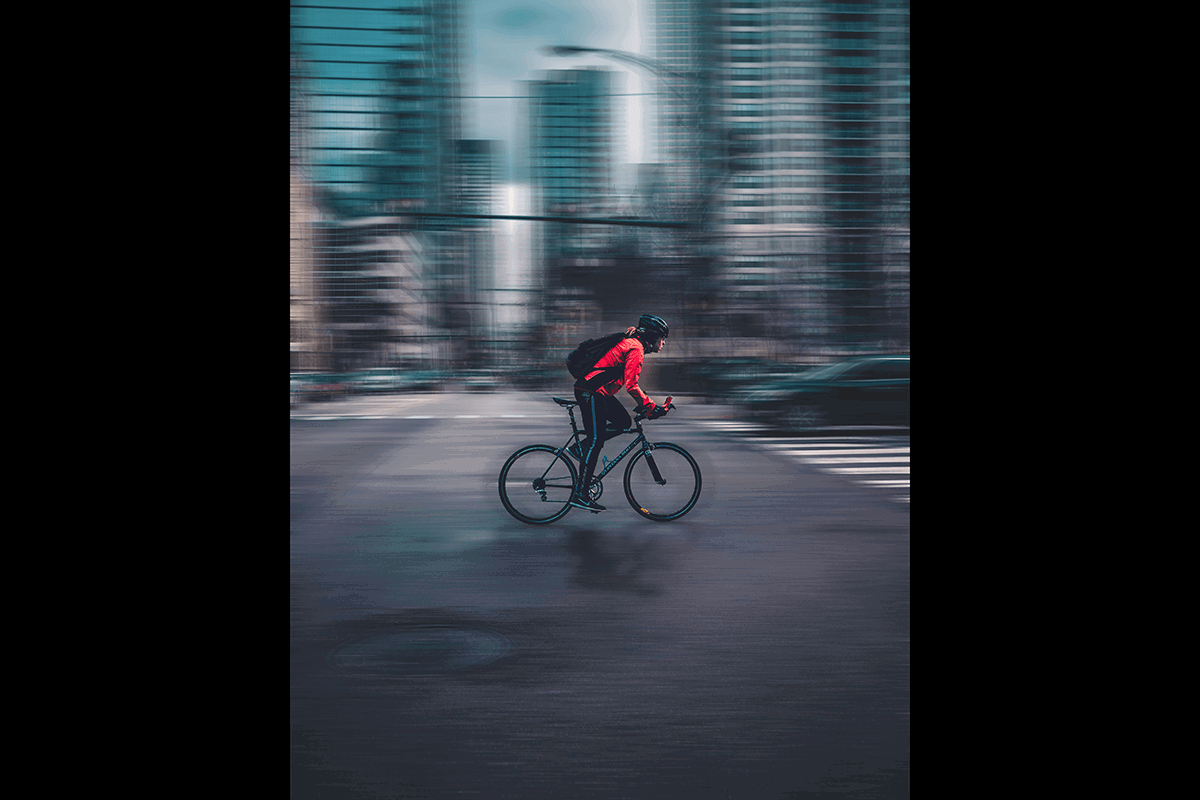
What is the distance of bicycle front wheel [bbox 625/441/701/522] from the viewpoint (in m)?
7.54

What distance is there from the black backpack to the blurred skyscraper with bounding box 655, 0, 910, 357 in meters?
4.14

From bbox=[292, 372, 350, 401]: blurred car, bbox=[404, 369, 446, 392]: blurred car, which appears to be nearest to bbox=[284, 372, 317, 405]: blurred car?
bbox=[292, 372, 350, 401]: blurred car

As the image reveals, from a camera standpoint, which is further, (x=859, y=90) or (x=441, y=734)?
(x=859, y=90)

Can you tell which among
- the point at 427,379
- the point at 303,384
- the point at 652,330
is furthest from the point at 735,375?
the point at 303,384

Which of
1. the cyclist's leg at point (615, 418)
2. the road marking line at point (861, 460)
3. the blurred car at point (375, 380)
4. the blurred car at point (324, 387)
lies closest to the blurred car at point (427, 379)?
the blurred car at point (375, 380)

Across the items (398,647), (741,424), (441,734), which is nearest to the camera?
(441,734)

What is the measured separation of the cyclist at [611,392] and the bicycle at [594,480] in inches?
3.6

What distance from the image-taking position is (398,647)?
4555mm

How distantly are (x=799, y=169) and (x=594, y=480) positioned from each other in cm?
854

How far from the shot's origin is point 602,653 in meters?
4.41

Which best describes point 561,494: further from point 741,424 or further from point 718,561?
point 741,424
